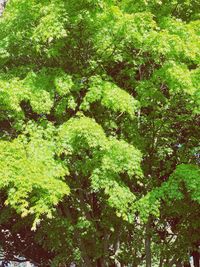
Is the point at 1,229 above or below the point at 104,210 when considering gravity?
below

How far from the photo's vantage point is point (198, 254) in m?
19.7

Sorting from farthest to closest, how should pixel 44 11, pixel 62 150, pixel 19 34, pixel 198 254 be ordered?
pixel 198 254 → pixel 19 34 → pixel 44 11 → pixel 62 150

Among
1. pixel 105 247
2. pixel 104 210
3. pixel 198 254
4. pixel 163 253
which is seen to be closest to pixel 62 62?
pixel 104 210

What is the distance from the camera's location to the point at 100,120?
11.3 meters

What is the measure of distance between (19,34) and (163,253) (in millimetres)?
8718

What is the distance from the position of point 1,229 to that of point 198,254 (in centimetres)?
1038

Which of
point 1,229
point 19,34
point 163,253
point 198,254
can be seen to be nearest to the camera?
point 19,34

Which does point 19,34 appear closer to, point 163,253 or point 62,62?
point 62,62

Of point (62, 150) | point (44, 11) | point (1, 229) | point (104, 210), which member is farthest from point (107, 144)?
point (1, 229)

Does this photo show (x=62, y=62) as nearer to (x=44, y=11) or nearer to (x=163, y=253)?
(x=44, y=11)

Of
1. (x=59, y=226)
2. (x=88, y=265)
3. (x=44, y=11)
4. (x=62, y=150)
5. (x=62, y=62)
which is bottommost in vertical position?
(x=88, y=265)

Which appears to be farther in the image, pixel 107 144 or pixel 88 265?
pixel 88 265

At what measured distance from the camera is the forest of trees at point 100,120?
9008 mm

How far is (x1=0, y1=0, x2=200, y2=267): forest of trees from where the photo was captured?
9.01m
